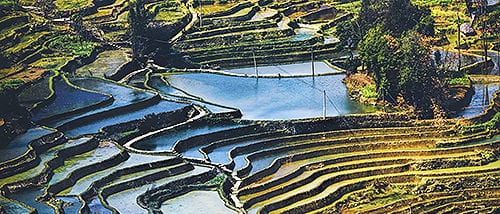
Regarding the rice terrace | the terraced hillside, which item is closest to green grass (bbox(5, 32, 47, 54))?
the rice terrace

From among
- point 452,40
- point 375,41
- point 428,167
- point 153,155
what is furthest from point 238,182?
point 452,40

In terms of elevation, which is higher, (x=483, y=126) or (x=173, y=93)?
(x=173, y=93)

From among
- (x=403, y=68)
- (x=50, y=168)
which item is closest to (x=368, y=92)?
(x=403, y=68)

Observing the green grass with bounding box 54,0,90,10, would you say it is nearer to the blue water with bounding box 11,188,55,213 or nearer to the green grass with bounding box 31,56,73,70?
the green grass with bounding box 31,56,73,70

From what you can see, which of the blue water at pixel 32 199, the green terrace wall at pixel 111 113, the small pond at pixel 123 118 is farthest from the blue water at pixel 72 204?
the green terrace wall at pixel 111 113

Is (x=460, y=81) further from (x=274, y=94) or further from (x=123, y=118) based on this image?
(x=123, y=118)

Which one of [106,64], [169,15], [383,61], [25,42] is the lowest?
[106,64]

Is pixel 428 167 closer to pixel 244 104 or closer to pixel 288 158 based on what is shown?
pixel 288 158
